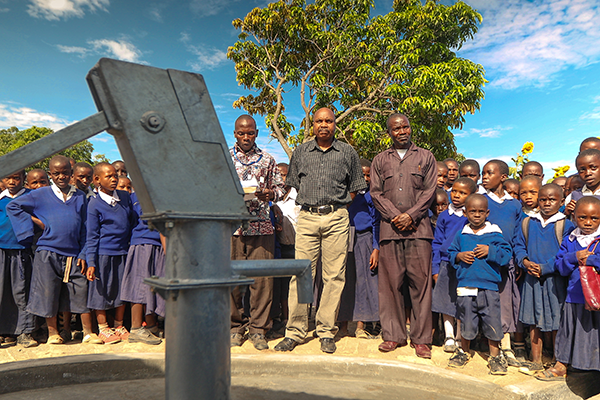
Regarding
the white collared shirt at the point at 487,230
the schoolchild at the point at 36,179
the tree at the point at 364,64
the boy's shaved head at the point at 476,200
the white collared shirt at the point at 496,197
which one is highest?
the tree at the point at 364,64

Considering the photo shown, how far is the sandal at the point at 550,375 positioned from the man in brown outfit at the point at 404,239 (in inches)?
35.8

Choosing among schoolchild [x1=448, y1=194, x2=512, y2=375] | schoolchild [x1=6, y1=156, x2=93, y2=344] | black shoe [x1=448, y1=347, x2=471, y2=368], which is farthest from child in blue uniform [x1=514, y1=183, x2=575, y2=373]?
schoolchild [x1=6, y1=156, x2=93, y2=344]

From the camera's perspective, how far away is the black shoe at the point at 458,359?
3480 millimetres

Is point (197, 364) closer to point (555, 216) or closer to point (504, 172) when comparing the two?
point (555, 216)

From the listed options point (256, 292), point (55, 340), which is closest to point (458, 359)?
point (256, 292)

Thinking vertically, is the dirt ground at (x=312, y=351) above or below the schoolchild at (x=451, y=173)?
below

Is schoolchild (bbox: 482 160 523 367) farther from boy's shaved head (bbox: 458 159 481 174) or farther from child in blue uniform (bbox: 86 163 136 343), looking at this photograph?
child in blue uniform (bbox: 86 163 136 343)

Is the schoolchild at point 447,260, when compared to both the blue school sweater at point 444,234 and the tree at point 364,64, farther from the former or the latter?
the tree at point 364,64

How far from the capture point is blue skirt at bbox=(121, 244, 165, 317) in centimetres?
428

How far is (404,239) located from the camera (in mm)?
3979

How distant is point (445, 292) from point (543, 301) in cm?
84

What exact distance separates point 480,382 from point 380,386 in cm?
73

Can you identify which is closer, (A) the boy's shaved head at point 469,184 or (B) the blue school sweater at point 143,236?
(A) the boy's shaved head at point 469,184

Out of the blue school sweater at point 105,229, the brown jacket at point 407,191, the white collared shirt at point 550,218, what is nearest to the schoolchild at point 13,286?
the blue school sweater at point 105,229
